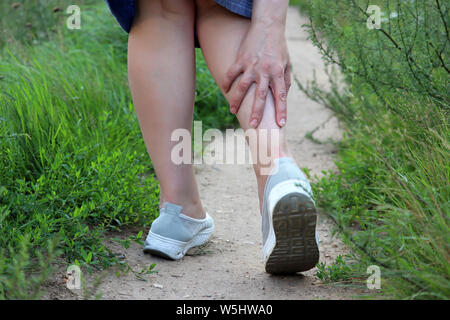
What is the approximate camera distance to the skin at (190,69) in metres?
1.58

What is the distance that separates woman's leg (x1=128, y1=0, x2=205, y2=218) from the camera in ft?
5.76

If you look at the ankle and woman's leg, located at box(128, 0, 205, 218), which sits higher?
woman's leg, located at box(128, 0, 205, 218)

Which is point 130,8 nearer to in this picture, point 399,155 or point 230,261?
point 230,261

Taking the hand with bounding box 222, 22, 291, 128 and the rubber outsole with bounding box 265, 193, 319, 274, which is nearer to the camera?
the rubber outsole with bounding box 265, 193, 319, 274

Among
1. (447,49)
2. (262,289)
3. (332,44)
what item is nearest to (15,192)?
(262,289)

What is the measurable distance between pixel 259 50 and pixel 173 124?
1.34 ft

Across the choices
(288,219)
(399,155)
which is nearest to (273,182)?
(288,219)

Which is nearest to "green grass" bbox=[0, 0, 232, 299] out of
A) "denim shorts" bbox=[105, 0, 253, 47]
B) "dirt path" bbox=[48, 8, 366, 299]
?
"dirt path" bbox=[48, 8, 366, 299]

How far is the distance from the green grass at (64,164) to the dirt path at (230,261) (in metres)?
0.13

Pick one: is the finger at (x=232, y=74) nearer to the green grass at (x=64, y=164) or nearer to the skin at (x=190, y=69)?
the skin at (x=190, y=69)

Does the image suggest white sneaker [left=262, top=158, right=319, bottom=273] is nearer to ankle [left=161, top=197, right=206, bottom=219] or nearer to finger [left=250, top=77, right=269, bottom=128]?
finger [left=250, top=77, right=269, bottom=128]

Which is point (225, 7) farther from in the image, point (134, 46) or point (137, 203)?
point (137, 203)

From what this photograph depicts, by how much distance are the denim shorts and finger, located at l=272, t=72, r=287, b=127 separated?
223 millimetres

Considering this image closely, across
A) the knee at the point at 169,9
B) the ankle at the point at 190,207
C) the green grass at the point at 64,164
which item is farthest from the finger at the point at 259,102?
the green grass at the point at 64,164
